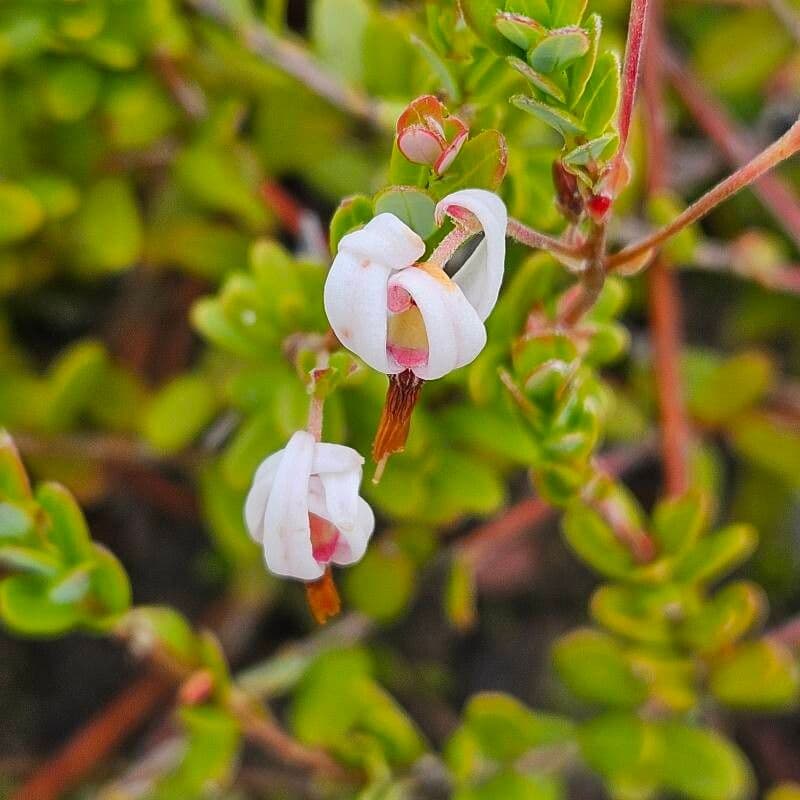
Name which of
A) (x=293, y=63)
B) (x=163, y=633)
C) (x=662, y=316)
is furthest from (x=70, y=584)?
(x=662, y=316)

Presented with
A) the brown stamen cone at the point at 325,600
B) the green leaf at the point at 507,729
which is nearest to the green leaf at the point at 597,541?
the green leaf at the point at 507,729

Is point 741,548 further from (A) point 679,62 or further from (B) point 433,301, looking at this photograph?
(A) point 679,62

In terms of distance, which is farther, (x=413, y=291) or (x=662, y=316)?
(x=662, y=316)

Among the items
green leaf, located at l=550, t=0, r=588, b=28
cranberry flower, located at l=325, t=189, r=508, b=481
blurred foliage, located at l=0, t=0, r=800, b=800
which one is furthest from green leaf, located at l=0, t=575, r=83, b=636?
green leaf, located at l=550, t=0, r=588, b=28

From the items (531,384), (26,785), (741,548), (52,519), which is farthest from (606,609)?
(26,785)

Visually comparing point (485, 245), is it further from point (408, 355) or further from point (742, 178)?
point (742, 178)
